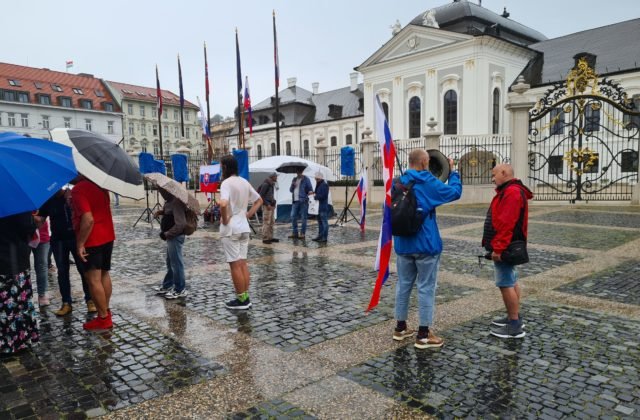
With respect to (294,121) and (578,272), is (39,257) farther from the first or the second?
(294,121)

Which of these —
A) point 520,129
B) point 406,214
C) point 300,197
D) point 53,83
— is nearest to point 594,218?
point 520,129

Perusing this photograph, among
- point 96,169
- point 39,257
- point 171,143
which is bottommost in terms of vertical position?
point 39,257

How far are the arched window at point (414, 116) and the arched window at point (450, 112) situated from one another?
2.70m

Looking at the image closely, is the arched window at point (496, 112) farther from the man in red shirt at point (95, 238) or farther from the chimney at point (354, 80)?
the man in red shirt at point (95, 238)

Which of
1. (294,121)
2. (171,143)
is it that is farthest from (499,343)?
(171,143)

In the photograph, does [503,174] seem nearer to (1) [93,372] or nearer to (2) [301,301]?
(2) [301,301]

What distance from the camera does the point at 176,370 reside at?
4.20m

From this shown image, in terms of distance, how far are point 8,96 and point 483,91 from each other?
52.7m

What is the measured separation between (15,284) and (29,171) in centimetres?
119

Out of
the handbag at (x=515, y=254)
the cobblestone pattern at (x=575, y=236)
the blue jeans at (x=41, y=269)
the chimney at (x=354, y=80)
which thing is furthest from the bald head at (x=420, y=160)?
the chimney at (x=354, y=80)

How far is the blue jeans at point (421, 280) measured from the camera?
451 cm

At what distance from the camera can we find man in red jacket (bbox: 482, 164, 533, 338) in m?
4.61

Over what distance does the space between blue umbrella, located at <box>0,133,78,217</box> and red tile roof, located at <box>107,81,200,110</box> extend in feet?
230

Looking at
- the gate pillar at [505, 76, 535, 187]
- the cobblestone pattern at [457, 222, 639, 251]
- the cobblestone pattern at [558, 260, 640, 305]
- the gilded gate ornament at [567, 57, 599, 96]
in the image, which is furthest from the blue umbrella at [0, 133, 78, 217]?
the gilded gate ornament at [567, 57, 599, 96]
